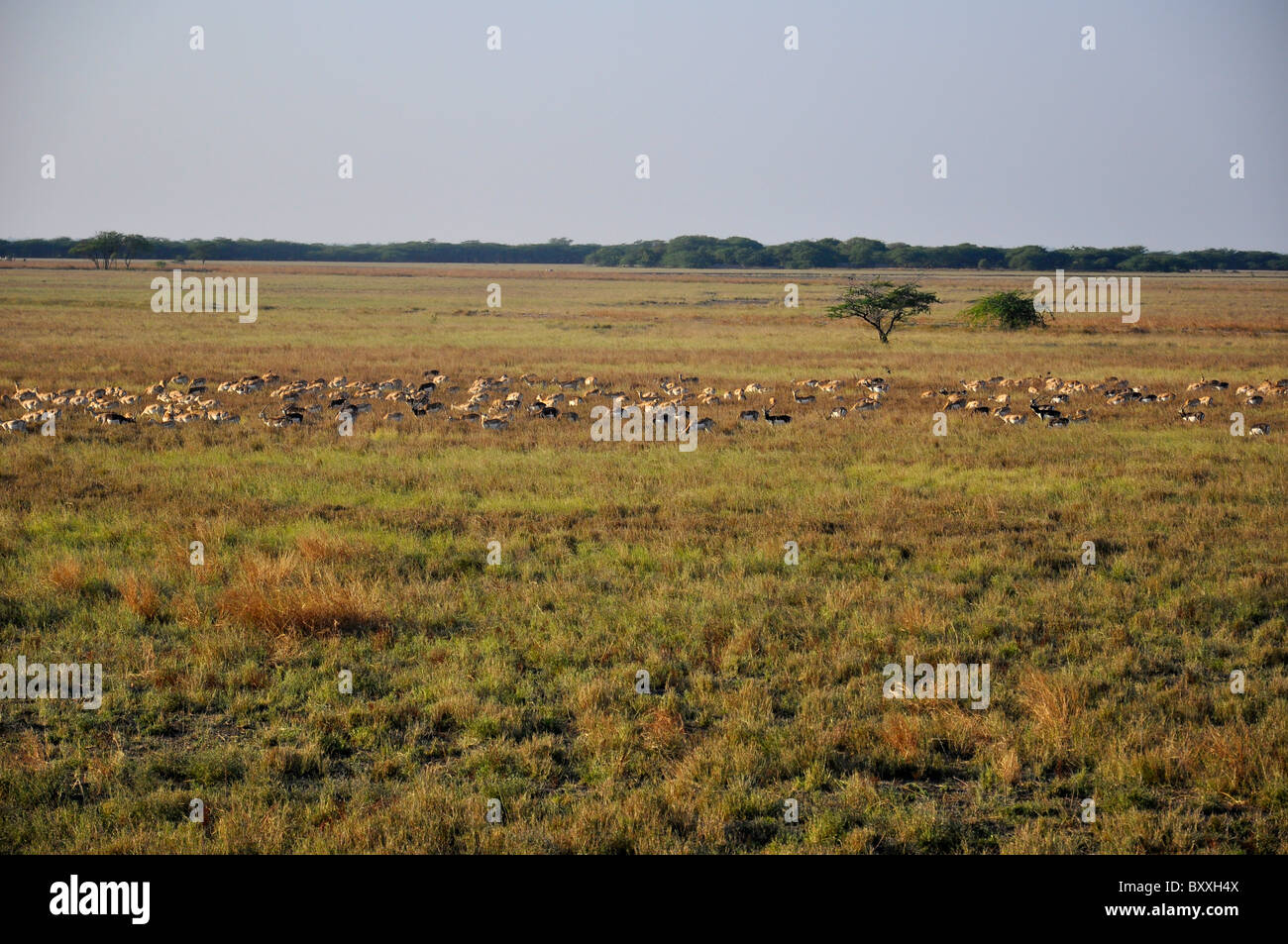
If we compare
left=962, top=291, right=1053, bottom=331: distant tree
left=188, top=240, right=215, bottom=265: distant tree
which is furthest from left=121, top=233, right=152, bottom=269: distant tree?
left=962, top=291, right=1053, bottom=331: distant tree

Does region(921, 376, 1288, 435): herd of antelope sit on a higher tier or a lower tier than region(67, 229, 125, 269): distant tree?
lower

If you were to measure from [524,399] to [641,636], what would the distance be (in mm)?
15831

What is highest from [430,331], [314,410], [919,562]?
[430,331]

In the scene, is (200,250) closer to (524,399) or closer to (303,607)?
(524,399)

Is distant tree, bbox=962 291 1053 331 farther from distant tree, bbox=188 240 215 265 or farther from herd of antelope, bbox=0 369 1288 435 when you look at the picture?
distant tree, bbox=188 240 215 265

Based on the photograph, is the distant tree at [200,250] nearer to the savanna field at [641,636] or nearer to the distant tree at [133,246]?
the distant tree at [133,246]

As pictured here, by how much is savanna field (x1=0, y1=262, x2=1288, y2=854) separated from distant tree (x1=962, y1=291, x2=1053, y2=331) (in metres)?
31.1

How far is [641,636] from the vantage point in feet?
26.5

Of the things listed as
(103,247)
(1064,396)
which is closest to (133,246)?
(103,247)

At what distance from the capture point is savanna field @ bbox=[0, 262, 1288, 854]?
17.4ft

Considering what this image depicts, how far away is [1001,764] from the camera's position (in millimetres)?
5812
